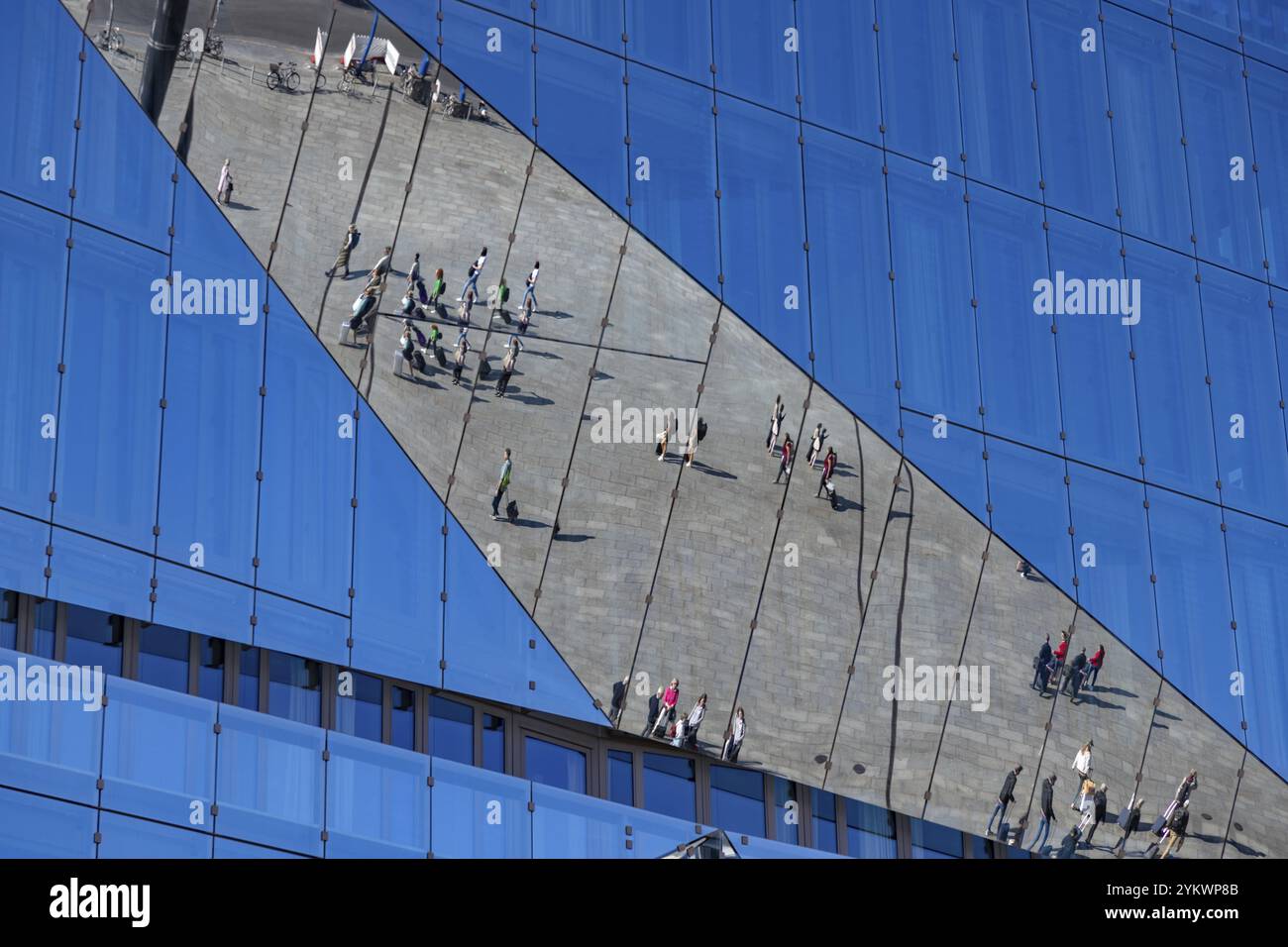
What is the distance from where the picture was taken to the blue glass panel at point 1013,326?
111ft

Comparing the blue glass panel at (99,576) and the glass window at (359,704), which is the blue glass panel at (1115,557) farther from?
the blue glass panel at (99,576)

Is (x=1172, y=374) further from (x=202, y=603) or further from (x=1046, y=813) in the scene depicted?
(x=202, y=603)

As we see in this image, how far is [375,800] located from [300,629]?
1969 millimetres

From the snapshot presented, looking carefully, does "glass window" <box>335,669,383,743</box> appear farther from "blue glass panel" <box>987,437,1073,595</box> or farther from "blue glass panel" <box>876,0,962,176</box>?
"blue glass panel" <box>876,0,962,176</box>

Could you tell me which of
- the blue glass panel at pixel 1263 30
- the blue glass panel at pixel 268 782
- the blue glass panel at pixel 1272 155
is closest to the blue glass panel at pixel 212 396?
the blue glass panel at pixel 268 782

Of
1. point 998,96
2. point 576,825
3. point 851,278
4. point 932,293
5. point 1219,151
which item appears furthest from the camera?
point 1219,151

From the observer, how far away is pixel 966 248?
113 ft

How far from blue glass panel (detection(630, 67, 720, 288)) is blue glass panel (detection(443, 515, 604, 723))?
180 inches

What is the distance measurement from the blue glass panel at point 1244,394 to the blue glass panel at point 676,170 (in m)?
7.61

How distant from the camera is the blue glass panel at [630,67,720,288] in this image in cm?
3225

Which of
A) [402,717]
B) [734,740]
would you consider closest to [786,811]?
[734,740]

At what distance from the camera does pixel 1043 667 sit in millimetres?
33000

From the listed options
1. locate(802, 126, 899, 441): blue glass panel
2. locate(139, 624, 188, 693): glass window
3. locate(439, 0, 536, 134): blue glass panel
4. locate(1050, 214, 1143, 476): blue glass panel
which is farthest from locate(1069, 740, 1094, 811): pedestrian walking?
locate(139, 624, 188, 693): glass window
